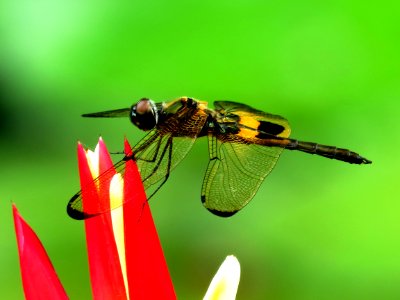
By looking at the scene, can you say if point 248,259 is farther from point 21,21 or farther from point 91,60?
point 21,21

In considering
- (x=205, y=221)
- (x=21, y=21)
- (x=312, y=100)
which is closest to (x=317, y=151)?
(x=312, y=100)

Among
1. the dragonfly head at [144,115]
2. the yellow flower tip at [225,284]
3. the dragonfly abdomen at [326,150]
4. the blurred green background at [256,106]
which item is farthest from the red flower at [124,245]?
the blurred green background at [256,106]

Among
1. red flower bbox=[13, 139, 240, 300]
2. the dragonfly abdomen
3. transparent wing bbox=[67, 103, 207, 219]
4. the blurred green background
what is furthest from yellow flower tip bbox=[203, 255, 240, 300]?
the blurred green background

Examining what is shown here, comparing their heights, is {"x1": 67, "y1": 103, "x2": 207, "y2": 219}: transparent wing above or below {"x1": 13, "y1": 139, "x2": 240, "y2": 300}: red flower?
above

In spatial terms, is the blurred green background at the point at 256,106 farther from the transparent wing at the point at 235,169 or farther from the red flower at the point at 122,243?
the red flower at the point at 122,243

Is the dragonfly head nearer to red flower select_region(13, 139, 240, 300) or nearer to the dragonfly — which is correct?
the dragonfly

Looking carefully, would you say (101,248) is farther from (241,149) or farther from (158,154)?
(241,149)
